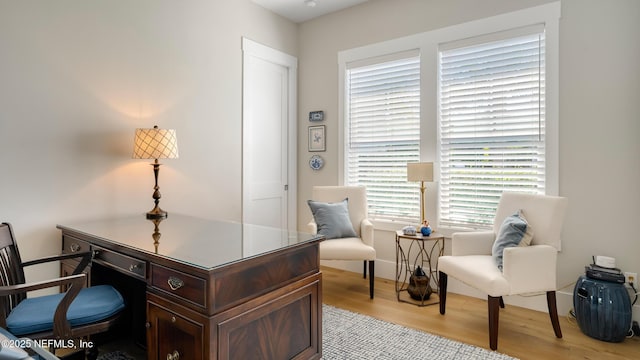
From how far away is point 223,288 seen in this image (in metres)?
1.57

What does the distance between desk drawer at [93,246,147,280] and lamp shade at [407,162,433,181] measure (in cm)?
234

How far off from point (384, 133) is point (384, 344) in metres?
2.20

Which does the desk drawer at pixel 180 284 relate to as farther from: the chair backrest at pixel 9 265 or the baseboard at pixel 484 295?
the baseboard at pixel 484 295

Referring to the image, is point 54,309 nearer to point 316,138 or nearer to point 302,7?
point 316,138

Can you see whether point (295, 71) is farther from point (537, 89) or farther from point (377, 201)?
point (537, 89)

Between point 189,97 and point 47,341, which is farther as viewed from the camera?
point 189,97

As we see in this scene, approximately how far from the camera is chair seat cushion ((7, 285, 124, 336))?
1.70 meters

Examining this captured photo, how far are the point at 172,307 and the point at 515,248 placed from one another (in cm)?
214

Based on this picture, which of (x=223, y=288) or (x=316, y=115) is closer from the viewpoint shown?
(x=223, y=288)

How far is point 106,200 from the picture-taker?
2.81 metres

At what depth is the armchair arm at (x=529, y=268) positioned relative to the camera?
96.4 inches

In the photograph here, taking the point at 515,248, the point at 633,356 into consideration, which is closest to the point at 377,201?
the point at 515,248

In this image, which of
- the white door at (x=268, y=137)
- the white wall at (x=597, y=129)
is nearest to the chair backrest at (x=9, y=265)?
the white door at (x=268, y=137)

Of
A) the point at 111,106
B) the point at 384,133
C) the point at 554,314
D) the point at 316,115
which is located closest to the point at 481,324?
the point at 554,314
